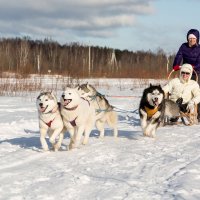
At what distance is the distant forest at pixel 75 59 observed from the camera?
31.3m

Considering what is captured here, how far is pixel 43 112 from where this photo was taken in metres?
5.00

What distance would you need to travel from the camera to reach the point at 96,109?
618cm

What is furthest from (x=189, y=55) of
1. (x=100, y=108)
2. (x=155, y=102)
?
(x=100, y=108)

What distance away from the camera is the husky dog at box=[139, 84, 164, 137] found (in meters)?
6.15

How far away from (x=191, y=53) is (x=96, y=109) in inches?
122

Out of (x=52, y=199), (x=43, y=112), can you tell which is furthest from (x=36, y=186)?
(x=43, y=112)

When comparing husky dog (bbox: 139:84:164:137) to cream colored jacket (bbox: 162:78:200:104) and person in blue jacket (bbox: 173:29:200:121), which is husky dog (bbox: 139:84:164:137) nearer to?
cream colored jacket (bbox: 162:78:200:104)

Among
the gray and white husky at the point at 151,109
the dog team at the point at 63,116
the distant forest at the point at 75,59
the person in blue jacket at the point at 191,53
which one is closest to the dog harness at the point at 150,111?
the gray and white husky at the point at 151,109

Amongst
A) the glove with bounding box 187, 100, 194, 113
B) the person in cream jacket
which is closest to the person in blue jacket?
the person in cream jacket

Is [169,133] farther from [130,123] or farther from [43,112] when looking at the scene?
[43,112]

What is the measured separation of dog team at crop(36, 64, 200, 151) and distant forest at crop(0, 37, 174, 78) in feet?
60.4

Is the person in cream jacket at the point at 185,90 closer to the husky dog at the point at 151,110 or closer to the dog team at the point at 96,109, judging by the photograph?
the dog team at the point at 96,109

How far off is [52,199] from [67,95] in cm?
213

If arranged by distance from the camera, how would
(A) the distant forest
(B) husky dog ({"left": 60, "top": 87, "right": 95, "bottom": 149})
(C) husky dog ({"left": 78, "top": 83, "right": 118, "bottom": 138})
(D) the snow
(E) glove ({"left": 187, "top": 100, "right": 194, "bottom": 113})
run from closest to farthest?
(D) the snow → (B) husky dog ({"left": 60, "top": 87, "right": 95, "bottom": 149}) → (C) husky dog ({"left": 78, "top": 83, "right": 118, "bottom": 138}) → (E) glove ({"left": 187, "top": 100, "right": 194, "bottom": 113}) → (A) the distant forest
